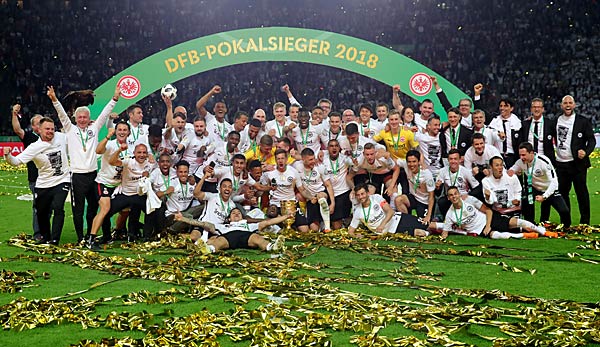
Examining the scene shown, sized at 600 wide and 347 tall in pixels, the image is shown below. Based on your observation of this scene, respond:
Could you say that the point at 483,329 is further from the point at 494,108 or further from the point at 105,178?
the point at 494,108

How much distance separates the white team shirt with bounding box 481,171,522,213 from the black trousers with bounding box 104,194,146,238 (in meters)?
4.16

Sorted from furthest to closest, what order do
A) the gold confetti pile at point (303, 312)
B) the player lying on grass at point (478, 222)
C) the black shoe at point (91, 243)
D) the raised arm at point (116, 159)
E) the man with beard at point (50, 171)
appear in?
the player lying on grass at point (478, 222) → the raised arm at point (116, 159) → the man with beard at point (50, 171) → the black shoe at point (91, 243) → the gold confetti pile at point (303, 312)

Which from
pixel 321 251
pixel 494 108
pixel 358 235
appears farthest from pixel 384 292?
pixel 494 108

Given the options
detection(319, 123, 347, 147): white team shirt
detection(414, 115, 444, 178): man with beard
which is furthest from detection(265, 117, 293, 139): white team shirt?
detection(414, 115, 444, 178): man with beard

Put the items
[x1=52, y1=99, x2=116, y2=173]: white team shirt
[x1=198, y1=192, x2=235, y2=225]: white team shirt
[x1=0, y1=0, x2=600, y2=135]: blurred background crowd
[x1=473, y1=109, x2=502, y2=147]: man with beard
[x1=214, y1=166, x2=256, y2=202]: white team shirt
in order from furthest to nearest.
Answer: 1. [x1=0, y1=0, x2=600, y2=135]: blurred background crowd
2. [x1=473, y1=109, x2=502, y2=147]: man with beard
3. [x1=214, y1=166, x2=256, y2=202]: white team shirt
4. [x1=198, y1=192, x2=235, y2=225]: white team shirt
5. [x1=52, y1=99, x2=116, y2=173]: white team shirt

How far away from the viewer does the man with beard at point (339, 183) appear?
1017 cm

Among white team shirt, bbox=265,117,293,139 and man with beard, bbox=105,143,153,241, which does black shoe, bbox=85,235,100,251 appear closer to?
man with beard, bbox=105,143,153,241

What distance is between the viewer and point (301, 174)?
10.2 metres

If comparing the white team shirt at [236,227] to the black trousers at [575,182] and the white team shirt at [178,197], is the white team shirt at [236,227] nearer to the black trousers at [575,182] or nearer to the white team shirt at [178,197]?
the white team shirt at [178,197]

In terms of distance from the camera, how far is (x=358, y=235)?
30.5 feet

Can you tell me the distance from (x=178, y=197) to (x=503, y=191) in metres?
3.97

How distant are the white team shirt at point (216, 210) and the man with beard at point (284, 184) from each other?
975mm

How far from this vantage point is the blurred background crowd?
27.0 m

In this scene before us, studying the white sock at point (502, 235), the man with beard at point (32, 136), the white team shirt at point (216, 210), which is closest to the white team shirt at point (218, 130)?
the white team shirt at point (216, 210)
